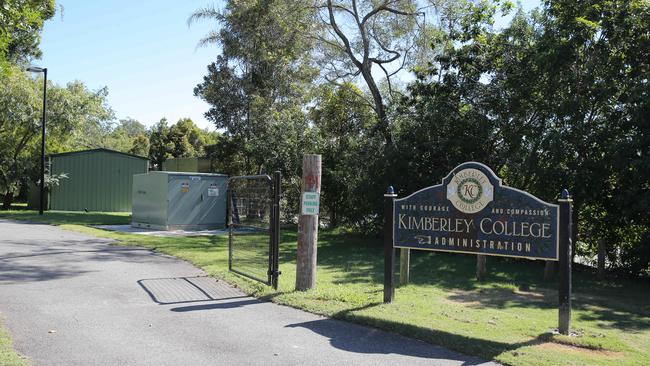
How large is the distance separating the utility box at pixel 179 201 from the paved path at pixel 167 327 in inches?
358

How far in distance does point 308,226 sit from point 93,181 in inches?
1029

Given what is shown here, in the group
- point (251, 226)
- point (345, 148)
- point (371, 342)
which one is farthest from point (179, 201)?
point (371, 342)

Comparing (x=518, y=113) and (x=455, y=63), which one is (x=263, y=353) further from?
(x=455, y=63)

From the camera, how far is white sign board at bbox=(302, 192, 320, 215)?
28.7ft

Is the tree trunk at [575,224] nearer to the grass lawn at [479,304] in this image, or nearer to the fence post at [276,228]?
the grass lawn at [479,304]

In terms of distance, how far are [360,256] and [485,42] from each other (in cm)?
705

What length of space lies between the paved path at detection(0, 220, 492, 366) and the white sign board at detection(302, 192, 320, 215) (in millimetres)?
1601

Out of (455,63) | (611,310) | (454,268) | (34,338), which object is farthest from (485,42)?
(34,338)

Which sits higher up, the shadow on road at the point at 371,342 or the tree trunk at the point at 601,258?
the tree trunk at the point at 601,258

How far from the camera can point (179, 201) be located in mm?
19656

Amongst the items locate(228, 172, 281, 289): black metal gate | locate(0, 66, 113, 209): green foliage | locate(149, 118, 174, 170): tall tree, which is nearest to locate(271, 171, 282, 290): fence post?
locate(228, 172, 281, 289): black metal gate

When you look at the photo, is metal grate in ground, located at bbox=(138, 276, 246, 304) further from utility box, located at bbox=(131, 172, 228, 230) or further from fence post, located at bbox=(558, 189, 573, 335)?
utility box, located at bbox=(131, 172, 228, 230)

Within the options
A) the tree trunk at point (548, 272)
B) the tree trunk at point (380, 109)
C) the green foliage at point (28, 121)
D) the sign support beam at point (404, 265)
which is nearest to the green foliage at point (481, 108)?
the tree trunk at point (380, 109)

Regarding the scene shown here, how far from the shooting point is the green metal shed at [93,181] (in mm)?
30938
